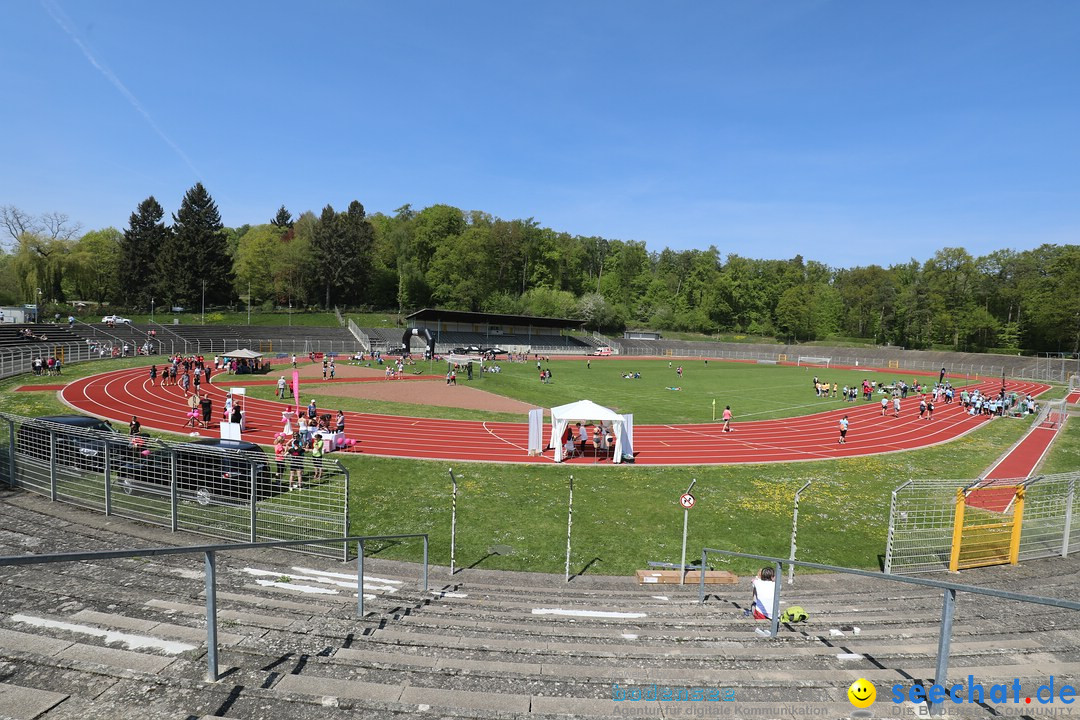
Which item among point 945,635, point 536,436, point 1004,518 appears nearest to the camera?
point 945,635

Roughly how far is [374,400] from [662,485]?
1971cm

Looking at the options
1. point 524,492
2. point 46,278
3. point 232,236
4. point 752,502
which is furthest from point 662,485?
point 232,236

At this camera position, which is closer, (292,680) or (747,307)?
(292,680)

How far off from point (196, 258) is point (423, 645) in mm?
87151

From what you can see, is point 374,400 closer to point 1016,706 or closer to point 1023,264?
point 1016,706

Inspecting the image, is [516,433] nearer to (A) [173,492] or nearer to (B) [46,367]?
(A) [173,492]

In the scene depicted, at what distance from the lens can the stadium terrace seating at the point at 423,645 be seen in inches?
152

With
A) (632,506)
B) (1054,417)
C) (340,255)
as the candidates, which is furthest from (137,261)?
(1054,417)

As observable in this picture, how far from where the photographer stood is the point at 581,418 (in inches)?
778

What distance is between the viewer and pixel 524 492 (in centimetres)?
1661

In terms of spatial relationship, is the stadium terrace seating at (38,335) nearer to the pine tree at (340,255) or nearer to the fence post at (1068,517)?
the pine tree at (340,255)

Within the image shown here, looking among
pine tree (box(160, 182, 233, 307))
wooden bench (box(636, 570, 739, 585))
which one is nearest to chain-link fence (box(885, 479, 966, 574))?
wooden bench (box(636, 570, 739, 585))

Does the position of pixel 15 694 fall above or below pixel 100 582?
above

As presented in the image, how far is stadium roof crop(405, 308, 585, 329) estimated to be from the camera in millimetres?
72312
